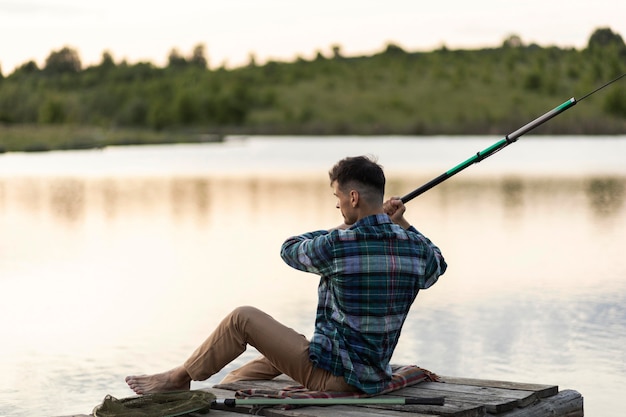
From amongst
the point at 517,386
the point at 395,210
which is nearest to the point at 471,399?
the point at 517,386

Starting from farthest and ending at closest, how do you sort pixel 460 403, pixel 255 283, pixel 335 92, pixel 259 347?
pixel 335 92, pixel 255 283, pixel 259 347, pixel 460 403

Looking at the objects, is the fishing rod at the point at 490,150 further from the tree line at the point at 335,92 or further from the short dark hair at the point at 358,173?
the tree line at the point at 335,92

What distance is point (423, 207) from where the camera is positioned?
16641 mm

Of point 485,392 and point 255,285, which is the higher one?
point 255,285

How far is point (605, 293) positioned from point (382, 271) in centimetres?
481

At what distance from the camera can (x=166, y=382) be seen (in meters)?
4.83

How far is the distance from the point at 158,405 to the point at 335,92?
100808 mm

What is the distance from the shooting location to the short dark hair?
439cm

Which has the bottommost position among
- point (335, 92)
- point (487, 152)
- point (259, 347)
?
point (259, 347)

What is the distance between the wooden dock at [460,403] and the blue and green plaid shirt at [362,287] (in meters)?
0.17

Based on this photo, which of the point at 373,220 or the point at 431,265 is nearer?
the point at 373,220

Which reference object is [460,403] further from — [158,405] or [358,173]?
[158,405]

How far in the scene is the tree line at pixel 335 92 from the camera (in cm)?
8712

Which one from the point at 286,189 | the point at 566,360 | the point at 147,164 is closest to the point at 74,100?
the point at 147,164
